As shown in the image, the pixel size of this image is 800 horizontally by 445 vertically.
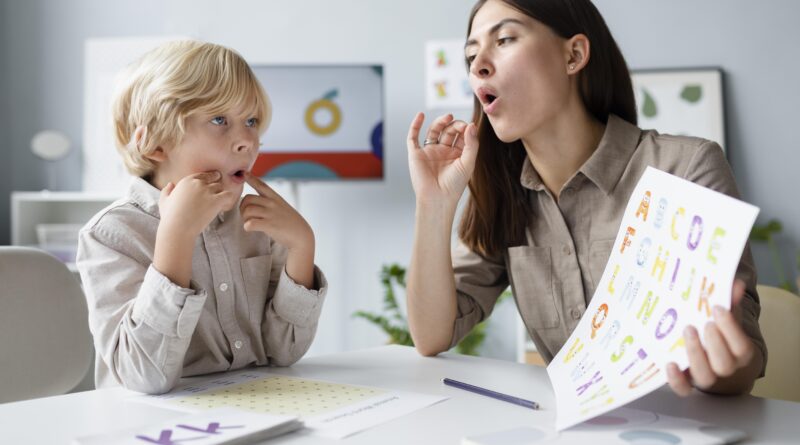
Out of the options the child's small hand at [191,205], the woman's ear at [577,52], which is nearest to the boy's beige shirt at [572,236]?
the woman's ear at [577,52]

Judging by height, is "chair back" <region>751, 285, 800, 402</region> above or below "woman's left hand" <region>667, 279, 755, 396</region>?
below

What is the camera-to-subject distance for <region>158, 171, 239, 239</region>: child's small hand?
38.8 inches

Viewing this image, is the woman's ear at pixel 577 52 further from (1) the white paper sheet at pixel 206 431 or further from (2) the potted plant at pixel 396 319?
(2) the potted plant at pixel 396 319

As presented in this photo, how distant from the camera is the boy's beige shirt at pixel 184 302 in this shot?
0.95 m

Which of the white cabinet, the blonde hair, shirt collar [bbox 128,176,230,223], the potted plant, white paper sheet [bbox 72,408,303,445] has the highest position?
the blonde hair

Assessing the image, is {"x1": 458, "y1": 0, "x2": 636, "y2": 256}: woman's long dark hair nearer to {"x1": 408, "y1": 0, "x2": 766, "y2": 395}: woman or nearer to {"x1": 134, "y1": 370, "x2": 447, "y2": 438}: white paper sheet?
{"x1": 408, "y1": 0, "x2": 766, "y2": 395}: woman

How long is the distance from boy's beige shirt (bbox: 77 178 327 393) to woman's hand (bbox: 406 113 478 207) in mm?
242

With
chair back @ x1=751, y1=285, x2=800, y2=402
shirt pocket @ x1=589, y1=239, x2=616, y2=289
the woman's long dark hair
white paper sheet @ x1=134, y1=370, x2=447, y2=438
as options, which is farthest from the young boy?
chair back @ x1=751, y1=285, x2=800, y2=402

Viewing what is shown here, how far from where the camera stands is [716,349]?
67 centimetres

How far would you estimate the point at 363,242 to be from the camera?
12.0 ft

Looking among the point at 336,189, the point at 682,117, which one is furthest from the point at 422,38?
the point at 682,117

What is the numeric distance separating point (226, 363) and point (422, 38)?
2746 millimetres

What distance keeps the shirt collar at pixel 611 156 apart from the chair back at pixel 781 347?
0.35 meters

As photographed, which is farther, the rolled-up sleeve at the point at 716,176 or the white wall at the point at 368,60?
the white wall at the point at 368,60
